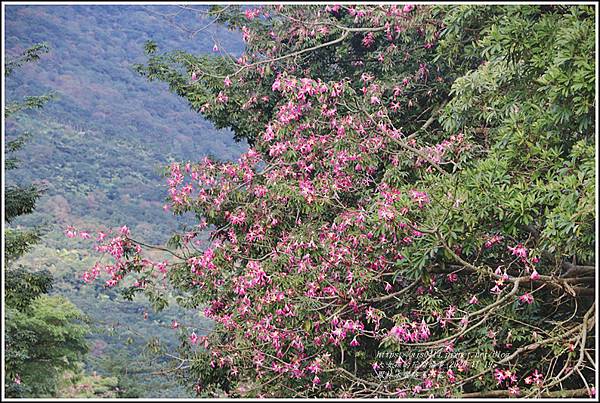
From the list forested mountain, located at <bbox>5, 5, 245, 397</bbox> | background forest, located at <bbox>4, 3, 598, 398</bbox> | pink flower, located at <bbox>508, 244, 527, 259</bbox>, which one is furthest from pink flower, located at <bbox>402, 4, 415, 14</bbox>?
forested mountain, located at <bbox>5, 5, 245, 397</bbox>

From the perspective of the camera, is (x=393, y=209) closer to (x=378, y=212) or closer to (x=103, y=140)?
(x=378, y=212)

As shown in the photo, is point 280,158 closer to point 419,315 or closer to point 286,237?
point 286,237

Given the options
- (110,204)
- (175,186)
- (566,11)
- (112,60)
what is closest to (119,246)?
(175,186)

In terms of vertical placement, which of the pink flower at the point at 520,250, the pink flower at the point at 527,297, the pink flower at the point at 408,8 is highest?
the pink flower at the point at 408,8

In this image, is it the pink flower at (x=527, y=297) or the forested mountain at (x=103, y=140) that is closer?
the pink flower at (x=527, y=297)

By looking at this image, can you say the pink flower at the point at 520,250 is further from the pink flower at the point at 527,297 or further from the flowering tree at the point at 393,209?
the pink flower at the point at 527,297

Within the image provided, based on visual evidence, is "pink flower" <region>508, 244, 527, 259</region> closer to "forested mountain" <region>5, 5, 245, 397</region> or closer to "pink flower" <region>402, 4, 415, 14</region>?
"pink flower" <region>402, 4, 415, 14</region>

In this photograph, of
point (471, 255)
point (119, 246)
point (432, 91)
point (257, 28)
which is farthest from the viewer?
point (257, 28)

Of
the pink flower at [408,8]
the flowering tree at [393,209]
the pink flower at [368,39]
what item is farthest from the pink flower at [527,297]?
the pink flower at [368,39]
